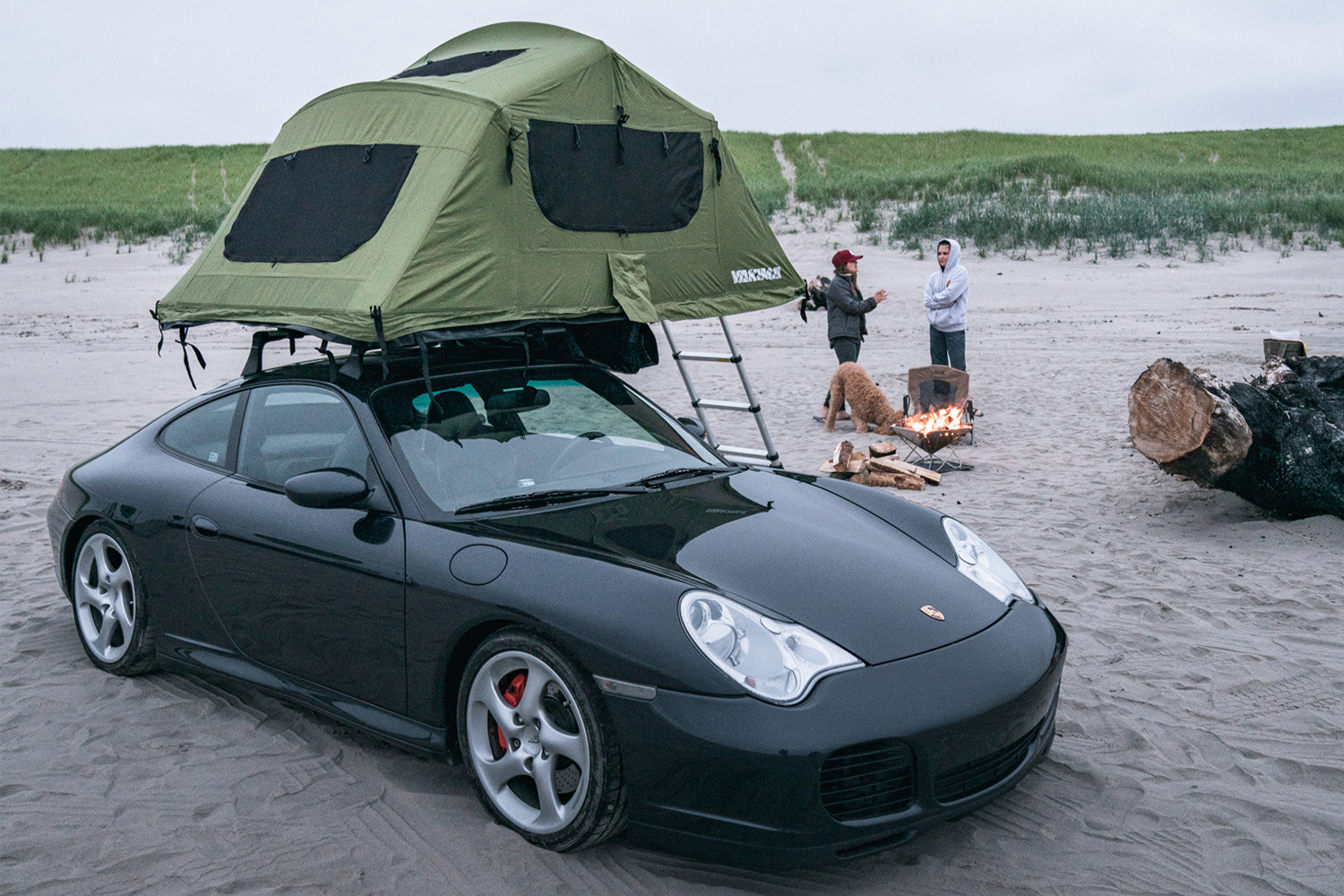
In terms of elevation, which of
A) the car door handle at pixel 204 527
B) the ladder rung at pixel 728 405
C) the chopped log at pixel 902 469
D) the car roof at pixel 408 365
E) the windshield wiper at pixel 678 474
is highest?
the car roof at pixel 408 365

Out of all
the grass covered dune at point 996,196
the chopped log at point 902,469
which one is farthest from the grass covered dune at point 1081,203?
the chopped log at point 902,469

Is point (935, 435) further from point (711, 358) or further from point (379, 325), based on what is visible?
point (379, 325)

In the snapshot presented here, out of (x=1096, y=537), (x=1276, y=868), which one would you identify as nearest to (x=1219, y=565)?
(x=1096, y=537)

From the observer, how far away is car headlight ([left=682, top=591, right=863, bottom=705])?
10.2ft

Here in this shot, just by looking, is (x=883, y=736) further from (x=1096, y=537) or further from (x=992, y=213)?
(x=992, y=213)

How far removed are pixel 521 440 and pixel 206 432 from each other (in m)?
1.58

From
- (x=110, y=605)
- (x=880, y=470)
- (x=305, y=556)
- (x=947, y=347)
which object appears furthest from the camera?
(x=947, y=347)

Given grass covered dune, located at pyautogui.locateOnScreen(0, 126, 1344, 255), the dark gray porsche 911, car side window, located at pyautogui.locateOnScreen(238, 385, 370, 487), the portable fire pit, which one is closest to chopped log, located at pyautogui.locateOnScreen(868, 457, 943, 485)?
the portable fire pit

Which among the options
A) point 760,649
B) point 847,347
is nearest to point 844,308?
point 847,347

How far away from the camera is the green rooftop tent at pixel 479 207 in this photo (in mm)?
5168

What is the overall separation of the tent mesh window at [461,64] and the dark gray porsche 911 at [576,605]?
217cm

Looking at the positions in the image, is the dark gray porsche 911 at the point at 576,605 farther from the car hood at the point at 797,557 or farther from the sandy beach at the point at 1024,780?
the sandy beach at the point at 1024,780

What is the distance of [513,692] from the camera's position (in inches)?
140

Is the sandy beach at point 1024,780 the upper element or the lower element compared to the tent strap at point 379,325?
lower
